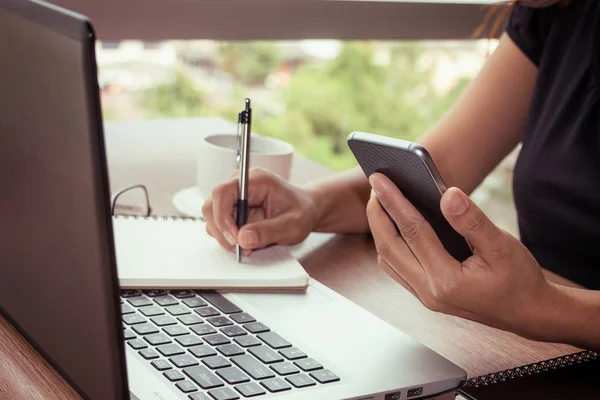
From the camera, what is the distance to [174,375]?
60cm

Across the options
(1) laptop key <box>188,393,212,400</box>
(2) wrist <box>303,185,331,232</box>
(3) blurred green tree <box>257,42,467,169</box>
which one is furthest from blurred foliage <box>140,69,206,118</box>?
(1) laptop key <box>188,393,212,400</box>

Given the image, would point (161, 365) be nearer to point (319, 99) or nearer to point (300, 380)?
point (300, 380)

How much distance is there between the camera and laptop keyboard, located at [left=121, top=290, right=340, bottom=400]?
0.59 metres

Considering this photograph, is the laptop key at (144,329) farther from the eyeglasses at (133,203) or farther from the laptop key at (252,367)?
the eyeglasses at (133,203)

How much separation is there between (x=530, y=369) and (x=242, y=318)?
0.80 feet

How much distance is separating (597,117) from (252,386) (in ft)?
2.13

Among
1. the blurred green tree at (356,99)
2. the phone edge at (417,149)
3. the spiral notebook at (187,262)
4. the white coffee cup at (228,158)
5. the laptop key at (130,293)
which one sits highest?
the phone edge at (417,149)

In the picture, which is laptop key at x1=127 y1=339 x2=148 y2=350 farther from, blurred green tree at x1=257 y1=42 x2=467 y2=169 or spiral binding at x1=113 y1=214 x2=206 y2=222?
blurred green tree at x1=257 y1=42 x2=467 y2=169

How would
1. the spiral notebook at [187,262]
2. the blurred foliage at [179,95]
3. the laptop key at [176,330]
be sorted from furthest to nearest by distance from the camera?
the blurred foliage at [179,95]
the spiral notebook at [187,262]
the laptop key at [176,330]

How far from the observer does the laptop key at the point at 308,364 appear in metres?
0.63

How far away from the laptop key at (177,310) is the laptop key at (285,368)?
13 cm

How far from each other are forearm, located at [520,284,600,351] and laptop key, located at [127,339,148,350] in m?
0.32

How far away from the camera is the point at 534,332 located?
0.70 metres

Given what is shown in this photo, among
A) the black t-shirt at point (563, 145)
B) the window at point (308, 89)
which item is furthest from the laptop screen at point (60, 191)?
the window at point (308, 89)
